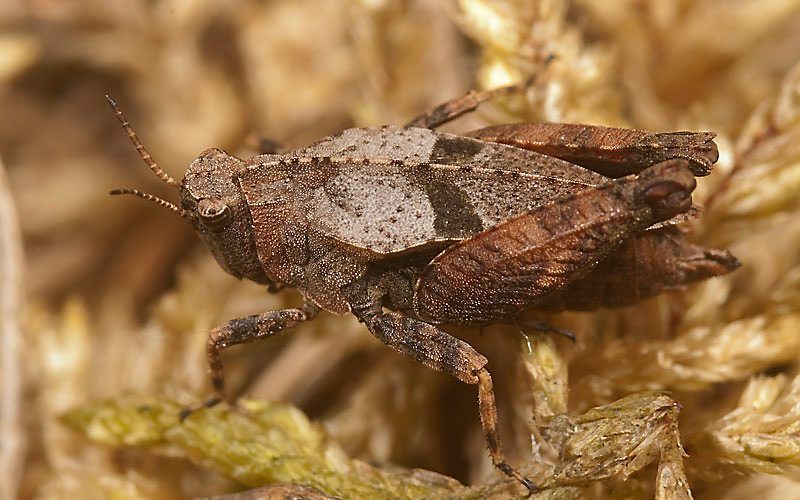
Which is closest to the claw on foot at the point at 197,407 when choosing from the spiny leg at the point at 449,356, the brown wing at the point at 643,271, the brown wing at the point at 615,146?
the spiny leg at the point at 449,356

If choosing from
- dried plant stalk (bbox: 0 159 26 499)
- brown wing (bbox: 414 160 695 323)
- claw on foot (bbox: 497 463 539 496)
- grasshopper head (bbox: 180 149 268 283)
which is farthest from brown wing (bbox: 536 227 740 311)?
dried plant stalk (bbox: 0 159 26 499)

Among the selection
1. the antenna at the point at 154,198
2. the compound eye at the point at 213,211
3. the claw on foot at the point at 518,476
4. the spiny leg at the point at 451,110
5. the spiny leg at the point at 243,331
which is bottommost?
the claw on foot at the point at 518,476

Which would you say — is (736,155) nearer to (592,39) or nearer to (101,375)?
(592,39)

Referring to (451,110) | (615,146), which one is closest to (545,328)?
(615,146)

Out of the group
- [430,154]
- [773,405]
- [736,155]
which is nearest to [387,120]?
[430,154]

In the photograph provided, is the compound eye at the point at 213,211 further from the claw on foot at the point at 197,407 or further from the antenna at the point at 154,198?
the claw on foot at the point at 197,407

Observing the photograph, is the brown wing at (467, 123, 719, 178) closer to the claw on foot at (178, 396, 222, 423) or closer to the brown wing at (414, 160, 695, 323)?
the brown wing at (414, 160, 695, 323)

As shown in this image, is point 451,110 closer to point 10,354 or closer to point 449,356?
point 449,356
